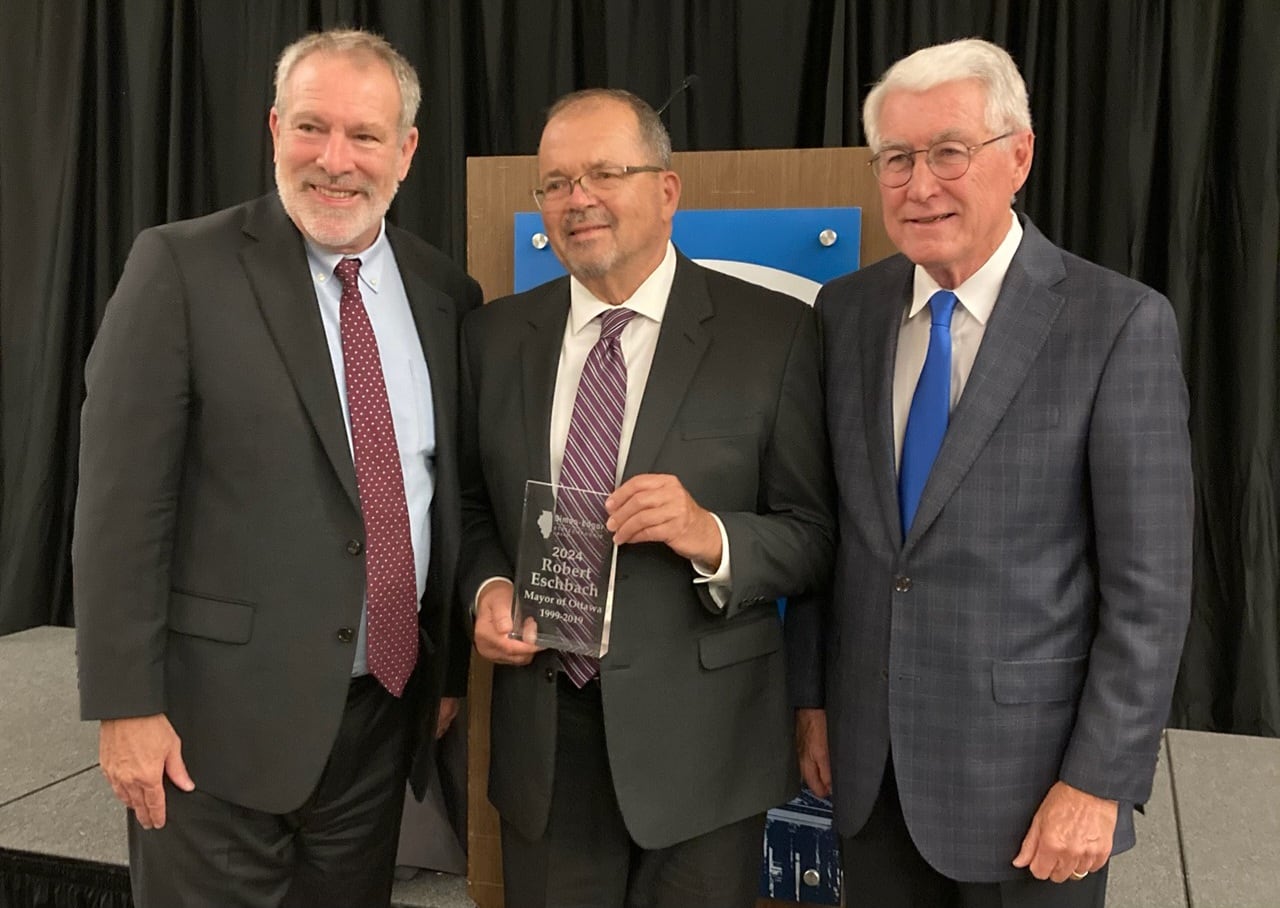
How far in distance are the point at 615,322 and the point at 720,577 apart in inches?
16.1

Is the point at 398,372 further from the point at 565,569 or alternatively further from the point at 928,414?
the point at 928,414

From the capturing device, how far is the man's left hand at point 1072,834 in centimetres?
127

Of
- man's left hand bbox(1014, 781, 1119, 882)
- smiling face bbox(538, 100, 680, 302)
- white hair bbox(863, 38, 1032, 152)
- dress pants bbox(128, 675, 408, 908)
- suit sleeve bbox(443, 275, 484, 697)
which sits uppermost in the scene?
white hair bbox(863, 38, 1032, 152)

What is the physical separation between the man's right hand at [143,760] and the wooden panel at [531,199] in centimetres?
77

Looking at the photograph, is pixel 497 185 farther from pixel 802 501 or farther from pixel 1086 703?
pixel 1086 703

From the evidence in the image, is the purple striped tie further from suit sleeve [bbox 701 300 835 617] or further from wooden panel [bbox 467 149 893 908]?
wooden panel [bbox 467 149 893 908]

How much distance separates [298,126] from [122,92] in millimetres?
3223

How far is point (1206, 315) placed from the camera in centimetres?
304

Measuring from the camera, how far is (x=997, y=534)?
130 cm

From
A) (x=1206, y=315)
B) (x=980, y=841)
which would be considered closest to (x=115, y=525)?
(x=980, y=841)

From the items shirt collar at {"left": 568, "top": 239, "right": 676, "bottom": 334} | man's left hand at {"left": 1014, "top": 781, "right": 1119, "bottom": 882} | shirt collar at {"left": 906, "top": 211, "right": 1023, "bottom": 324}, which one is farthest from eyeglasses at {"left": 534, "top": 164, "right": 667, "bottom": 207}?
man's left hand at {"left": 1014, "top": 781, "right": 1119, "bottom": 882}

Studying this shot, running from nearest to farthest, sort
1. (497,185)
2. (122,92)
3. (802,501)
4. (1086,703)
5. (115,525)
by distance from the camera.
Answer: (1086,703) → (115,525) → (802,501) → (497,185) → (122,92)

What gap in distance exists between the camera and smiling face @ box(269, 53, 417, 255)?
1501 mm

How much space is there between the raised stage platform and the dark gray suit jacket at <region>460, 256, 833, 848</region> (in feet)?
3.19
